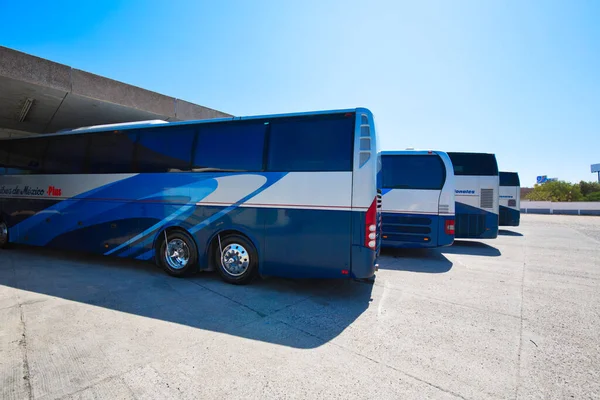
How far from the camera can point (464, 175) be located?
10555mm

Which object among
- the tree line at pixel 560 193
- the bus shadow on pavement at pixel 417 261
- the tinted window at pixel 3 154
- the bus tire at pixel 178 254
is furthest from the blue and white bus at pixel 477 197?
the tree line at pixel 560 193

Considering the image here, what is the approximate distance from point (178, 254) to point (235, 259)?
137 cm

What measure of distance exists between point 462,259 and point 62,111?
13.2m

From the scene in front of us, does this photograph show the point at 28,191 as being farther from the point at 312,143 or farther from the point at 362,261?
the point at 362,261

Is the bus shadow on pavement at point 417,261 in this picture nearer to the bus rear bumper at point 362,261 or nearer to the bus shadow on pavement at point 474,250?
the bus shadow on pavement at point 474,250

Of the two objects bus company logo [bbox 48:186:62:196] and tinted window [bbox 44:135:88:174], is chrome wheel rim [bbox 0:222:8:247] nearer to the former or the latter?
bus company logo [bbox 48:186:62:196]

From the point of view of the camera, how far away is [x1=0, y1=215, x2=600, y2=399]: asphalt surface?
265 centimetres

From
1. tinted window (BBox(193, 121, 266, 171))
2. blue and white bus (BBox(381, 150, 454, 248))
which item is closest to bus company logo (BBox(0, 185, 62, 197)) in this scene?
tinted window (BBox(193, 121, 266, 171))

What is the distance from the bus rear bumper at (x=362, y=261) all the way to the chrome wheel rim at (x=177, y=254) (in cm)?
328

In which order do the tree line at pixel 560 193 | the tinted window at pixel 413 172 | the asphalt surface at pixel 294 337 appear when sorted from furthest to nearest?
1. the tree line at pixel 560 193
2. the tinted window at pixel 413 172
3. the asphalt surface at pixel 294 337

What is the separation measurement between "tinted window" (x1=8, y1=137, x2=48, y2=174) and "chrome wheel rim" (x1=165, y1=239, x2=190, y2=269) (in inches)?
182

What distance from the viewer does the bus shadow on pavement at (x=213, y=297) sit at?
382 cm

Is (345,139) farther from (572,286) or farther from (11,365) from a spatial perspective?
(572,286)

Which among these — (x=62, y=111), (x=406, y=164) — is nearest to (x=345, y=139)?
(x=406, y=164)
